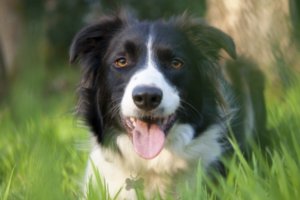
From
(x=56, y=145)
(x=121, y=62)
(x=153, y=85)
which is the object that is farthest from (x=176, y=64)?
(x=56, y=145)

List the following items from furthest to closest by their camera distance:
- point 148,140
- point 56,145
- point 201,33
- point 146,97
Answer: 1. point 201,33
2. point 148,140
3. point 146,97
4. point 56,145

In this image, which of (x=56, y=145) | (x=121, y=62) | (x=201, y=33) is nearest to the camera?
(x=56, y=145)

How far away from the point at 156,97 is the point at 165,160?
1.93ft

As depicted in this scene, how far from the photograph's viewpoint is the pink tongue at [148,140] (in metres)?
3.20

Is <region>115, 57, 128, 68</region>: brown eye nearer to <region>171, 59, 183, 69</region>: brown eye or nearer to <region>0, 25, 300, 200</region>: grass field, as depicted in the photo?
<region>171, 59, 183, 69</region>: brown eye

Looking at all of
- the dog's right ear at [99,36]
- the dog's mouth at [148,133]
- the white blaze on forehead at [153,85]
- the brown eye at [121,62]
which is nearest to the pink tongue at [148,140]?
the dog's mouth at [148,133]

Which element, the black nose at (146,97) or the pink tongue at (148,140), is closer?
the black nose at (146,97)

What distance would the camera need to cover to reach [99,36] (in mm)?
3766

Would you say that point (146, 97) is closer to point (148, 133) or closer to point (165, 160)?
point (148, 133)

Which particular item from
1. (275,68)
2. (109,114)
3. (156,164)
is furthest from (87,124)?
(275,68)

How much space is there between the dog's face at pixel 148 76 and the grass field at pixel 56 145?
0.50 meters

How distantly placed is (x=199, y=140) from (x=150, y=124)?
0.46 m

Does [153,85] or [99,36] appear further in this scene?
[99,36]

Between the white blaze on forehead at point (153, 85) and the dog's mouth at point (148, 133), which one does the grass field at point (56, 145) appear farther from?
the white blaze on forehead at point (153, 85)
